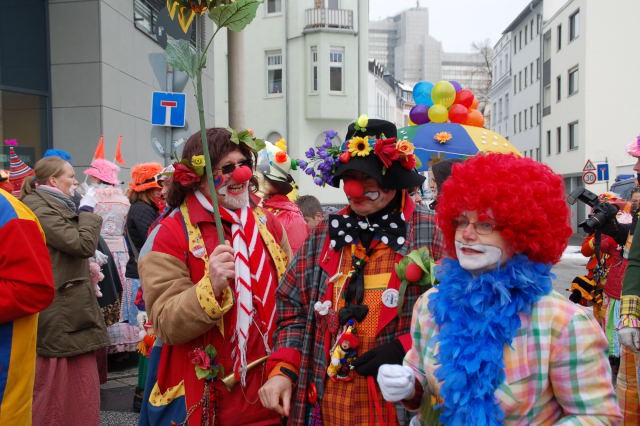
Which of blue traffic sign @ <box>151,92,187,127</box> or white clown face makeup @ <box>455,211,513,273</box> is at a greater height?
blue traffic sign @ <box>151,92,187,127</box>

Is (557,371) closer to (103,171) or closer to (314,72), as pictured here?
(103,171)

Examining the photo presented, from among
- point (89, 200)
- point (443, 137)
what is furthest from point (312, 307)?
point (443, 137)

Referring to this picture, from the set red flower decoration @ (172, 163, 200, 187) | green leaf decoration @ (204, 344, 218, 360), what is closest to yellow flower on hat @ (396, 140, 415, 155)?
red flower decoration @ (172, 163, 200, 187)

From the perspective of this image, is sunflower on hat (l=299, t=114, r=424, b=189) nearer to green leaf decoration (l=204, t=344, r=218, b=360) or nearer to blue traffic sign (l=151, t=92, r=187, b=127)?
green leaf decoration (l=204, t=344, r=218, b=360)

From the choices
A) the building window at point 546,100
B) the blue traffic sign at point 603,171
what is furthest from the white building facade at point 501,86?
the blue traffic sign at point 603,171

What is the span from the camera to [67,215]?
4047 millimetres

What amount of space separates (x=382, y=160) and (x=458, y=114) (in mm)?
4838

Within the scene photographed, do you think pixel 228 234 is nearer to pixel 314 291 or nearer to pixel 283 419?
pixel 314 291

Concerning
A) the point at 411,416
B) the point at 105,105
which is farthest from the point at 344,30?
the point at 411,416

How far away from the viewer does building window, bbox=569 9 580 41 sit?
32594mm

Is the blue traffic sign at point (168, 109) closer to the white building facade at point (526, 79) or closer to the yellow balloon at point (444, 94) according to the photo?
the yellow balloon at point (444, 94)

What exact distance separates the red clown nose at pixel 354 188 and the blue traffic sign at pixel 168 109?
4350 millimetres

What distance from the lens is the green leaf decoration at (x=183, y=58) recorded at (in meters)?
2.33

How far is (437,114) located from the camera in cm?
695
